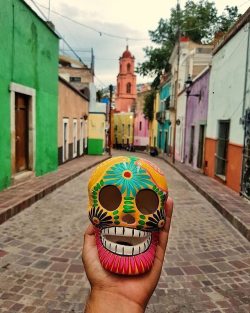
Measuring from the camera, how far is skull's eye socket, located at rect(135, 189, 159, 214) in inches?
64.7

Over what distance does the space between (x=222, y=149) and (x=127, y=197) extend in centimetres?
1089

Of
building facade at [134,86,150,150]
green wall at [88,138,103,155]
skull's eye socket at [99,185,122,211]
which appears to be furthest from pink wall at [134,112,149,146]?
skull's eye socket at [99,185,122,211]

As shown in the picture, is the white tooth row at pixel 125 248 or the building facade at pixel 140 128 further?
the building facade at pixel 140 128

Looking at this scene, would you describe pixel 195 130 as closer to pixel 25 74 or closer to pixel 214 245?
pixel 25 74

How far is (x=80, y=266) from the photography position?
4.32 m

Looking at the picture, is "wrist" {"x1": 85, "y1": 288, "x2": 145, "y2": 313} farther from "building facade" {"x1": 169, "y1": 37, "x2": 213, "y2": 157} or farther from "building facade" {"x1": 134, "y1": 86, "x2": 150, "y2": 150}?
"building facade" {"x1": 134, "y1": 86, "x2": 150, "y2": 150}

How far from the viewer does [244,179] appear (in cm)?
867

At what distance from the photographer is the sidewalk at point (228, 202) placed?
626cm

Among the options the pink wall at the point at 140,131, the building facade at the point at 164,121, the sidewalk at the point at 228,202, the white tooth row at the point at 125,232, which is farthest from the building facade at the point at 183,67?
the pink wall at the point at 140,131

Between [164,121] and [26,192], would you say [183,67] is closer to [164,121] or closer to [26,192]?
[164,121]

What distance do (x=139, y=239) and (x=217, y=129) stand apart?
36.5ft

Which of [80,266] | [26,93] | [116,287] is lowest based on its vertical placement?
[80,266]

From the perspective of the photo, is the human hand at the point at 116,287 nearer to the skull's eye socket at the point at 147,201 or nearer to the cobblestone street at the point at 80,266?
the skull's eye socket at the point at 147,201

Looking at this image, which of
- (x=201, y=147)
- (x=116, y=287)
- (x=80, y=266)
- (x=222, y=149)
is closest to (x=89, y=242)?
(x=116, y=287)
